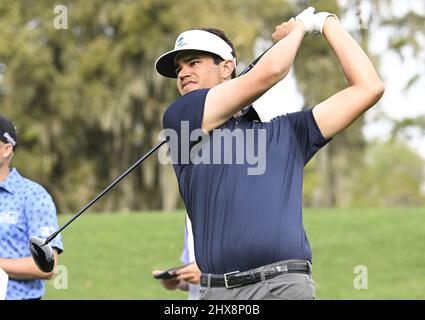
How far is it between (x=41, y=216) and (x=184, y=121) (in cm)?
163

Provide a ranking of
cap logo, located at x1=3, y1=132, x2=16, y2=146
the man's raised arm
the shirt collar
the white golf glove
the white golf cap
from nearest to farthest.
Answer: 1. the man's raised arm
2. the white golf glove
3. the white golf cap
4. the shirt collar
5. cap logo, located at x1=3, y1=132, x2=16, y2=146

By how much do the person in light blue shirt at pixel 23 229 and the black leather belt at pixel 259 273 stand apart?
168 cm

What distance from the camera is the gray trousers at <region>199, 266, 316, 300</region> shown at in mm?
3348

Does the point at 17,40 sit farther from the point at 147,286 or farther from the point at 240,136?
the point at 240,136

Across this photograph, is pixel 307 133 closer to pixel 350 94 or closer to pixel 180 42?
pixel 350 94

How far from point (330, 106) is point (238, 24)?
22953 millimetres

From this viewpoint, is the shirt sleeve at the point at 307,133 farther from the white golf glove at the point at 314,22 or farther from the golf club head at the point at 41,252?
the golf club head at the point at 41,252

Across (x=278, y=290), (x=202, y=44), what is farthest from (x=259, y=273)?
(x=202, y=44)

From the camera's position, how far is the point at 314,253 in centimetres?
1535

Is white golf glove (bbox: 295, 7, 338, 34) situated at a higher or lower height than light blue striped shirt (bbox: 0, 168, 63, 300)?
higher

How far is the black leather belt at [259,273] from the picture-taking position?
335cm

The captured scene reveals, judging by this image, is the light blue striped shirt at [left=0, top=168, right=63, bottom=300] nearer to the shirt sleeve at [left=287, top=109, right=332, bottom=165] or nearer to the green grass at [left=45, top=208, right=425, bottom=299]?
the shirt sleeve at [left=287, top=109, right=332, bottom=165]

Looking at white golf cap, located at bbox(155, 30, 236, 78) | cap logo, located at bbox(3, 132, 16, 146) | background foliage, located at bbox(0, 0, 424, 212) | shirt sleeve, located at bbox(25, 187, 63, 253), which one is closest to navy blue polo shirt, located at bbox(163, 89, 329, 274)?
white golf cap, located at bbox(155, 30, 236, 78)

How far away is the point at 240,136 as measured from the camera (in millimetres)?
3467
